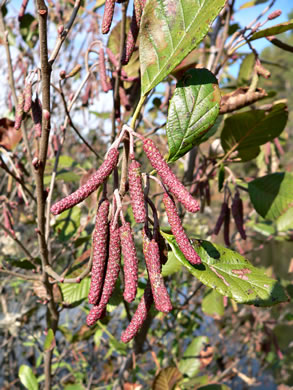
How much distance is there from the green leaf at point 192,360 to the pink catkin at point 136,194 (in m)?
1.75

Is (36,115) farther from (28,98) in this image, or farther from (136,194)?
(136,194)

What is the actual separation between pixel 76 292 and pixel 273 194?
735 millimetres

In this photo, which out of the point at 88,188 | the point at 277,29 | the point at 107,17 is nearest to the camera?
the point at 88,188

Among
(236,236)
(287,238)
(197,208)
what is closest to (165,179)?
(197,208)

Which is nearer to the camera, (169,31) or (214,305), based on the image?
(169,31)

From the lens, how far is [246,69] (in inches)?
57.0

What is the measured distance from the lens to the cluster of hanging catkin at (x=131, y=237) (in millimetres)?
522

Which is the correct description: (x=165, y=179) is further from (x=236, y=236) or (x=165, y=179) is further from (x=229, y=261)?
(x=236, y=236)

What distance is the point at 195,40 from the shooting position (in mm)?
558

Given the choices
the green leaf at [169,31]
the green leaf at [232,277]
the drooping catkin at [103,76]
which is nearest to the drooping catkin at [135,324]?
the green leaf at [232,277]

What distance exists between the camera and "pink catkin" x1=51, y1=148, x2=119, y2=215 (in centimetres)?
51

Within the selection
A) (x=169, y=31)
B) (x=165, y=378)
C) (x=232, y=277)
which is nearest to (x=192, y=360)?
(x=165, y=378)

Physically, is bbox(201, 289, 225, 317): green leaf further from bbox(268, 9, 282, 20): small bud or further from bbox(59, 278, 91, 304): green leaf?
bbox(268, 9, 282, 20): small bud

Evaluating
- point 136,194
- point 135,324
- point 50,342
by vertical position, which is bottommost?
point 50,342
